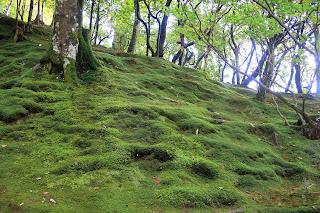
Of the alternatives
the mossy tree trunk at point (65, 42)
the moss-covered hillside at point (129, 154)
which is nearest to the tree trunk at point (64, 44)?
the mossy tree trunk at point (65, 42)

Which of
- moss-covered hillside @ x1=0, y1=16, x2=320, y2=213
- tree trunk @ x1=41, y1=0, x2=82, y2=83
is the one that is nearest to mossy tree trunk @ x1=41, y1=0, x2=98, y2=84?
tree trunk @ x1=41, y1=0, x2=82, y2=83

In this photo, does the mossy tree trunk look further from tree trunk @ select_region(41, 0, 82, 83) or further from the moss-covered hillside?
the moss-covered hillside

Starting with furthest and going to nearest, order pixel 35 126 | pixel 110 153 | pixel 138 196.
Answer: pixel 35 126 < pixel 110 153 < pixel 138 196

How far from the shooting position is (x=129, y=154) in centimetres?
545

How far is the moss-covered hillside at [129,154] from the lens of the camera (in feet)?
13.7

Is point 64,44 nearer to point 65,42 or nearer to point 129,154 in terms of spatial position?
point 65,42

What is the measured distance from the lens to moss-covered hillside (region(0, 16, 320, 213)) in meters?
4.16

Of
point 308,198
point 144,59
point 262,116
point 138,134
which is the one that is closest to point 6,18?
point 144,59

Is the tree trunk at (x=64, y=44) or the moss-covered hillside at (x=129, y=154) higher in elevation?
the tree trunk at (x=64, y=44)

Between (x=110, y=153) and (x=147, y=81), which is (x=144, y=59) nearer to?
(x=147, y=81)

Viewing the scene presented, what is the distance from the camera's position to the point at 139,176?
16.0 feet

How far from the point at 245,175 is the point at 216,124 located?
9.27 feet

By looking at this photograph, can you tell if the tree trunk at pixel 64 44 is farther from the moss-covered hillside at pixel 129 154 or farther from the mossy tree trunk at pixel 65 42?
the moss-covered hillside at pixel 129 154

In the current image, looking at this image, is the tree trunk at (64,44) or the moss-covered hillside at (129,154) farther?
the tree trunk at (64,44)
